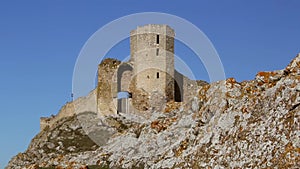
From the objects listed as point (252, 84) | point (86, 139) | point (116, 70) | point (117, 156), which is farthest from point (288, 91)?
point (116, 70)

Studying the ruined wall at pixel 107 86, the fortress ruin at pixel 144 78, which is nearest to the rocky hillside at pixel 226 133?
the fortress ruin at pixel 144 78

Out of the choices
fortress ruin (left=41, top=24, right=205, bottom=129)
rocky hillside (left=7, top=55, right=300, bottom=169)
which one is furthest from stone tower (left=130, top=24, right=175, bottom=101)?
rocky hillside (left=7, top=55, right=300, bottom=169)

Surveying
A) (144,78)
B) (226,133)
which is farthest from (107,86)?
(226,133)

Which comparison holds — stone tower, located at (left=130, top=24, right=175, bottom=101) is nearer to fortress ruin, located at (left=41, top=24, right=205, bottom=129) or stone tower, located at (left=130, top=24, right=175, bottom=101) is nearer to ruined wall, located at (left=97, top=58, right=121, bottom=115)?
fortress ruin, located at (left=41, top=24, right=205, bottom=129)

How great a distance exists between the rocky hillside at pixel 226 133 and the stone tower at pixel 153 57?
17.0 m

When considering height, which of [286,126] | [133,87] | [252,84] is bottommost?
[286,126]

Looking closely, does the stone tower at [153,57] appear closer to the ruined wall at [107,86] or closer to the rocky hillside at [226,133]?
the ruined wall at [107,86]

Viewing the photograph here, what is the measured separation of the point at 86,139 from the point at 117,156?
18.6 meters

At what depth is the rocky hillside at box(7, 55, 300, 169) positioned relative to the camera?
9.57 metres

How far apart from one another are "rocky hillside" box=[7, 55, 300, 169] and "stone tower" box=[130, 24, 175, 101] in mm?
17018

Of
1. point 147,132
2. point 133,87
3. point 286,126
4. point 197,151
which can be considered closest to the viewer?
point 286,126

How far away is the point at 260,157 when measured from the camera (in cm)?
965

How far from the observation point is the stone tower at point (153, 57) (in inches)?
1443

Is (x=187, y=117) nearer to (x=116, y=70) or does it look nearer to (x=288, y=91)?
(x=288, y=91)
